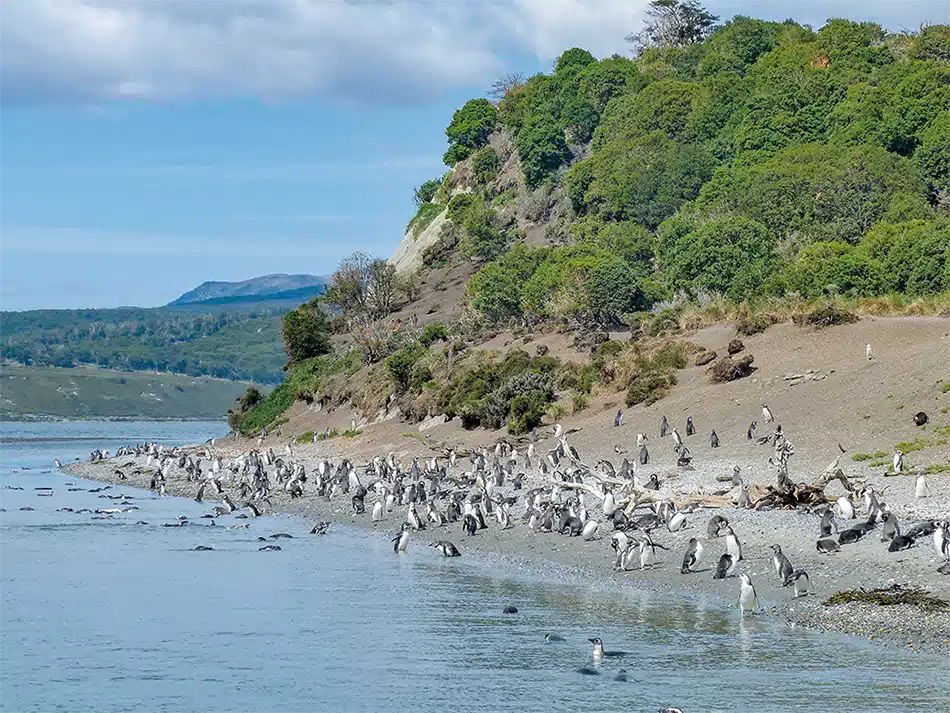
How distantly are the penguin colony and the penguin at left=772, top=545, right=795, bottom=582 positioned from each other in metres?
0.01

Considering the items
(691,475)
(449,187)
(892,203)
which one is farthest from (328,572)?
(449,187)

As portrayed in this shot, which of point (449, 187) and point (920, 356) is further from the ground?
point (449, 187)

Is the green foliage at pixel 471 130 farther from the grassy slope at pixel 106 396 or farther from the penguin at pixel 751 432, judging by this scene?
the penguin at pixel 751 432

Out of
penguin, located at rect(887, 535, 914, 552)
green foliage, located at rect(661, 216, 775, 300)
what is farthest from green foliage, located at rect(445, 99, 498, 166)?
penguin, located at rect(887, 535, 914, 552)

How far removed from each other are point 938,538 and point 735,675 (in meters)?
5.30

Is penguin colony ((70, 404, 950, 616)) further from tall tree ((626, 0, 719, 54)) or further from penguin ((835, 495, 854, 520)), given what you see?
tall tree ((626, 0, 719, 54))

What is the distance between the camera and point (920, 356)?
3794 cm

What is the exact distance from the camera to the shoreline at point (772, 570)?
18.5 meters

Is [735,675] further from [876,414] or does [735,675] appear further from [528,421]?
[528,421]

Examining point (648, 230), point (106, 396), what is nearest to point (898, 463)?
point (648, 230)

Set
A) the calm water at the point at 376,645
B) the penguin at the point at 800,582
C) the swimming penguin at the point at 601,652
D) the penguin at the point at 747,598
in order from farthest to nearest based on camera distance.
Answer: the penguin at the point at 800,582 → the penguin at the point at 747,598 → the swimming penguin at the point at 601,652 → the calm water at the point at 376,645

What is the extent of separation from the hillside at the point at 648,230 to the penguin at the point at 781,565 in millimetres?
20070

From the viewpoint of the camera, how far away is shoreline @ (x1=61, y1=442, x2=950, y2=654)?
60.7 ft

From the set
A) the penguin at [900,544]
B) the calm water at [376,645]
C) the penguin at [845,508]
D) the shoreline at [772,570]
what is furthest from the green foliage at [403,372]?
the penguin at [900,544]
